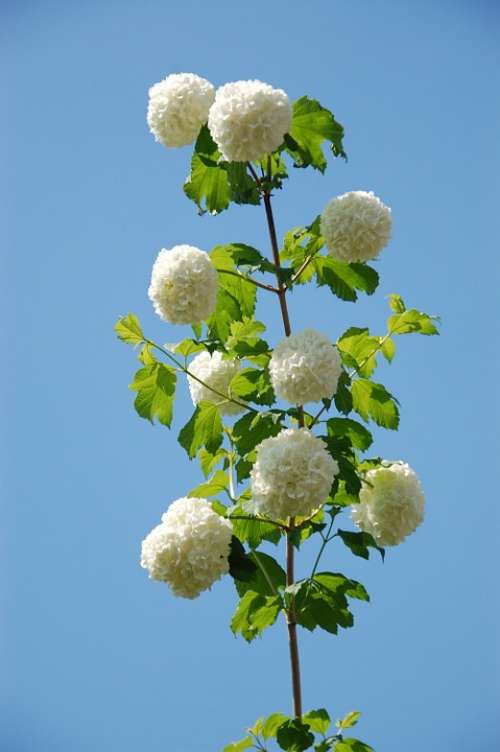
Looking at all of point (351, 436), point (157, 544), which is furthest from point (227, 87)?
point (157, 544)

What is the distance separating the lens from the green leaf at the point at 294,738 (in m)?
2.51

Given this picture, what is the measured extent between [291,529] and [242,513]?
0.14 metres

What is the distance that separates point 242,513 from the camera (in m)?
2.57

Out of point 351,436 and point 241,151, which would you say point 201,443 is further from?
point 241,151

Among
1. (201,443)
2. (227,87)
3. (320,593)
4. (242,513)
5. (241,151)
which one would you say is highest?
(227,87)

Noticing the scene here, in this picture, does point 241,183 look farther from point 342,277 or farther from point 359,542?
point 359,542

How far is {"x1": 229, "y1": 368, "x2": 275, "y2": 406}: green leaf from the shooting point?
2.60 meters

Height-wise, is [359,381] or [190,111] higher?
[190,111]

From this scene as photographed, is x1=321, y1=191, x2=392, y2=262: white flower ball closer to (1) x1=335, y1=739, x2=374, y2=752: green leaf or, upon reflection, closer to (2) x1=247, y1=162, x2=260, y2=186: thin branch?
(2) x1=247, y1=162, x2=260, y2=186: thin branch

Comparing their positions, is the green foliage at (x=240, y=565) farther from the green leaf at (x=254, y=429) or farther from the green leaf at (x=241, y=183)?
the green leaf at (x=241, y=183)

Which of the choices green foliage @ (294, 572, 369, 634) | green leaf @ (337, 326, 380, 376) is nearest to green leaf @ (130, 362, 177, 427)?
green leaf @ (337, 326, 380, 376)

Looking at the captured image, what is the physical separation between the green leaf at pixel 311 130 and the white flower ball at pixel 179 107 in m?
0.25

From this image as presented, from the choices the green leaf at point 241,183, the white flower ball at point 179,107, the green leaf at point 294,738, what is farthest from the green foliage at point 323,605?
the white flower ball at point 179,107

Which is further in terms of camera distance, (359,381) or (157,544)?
(359,381)
